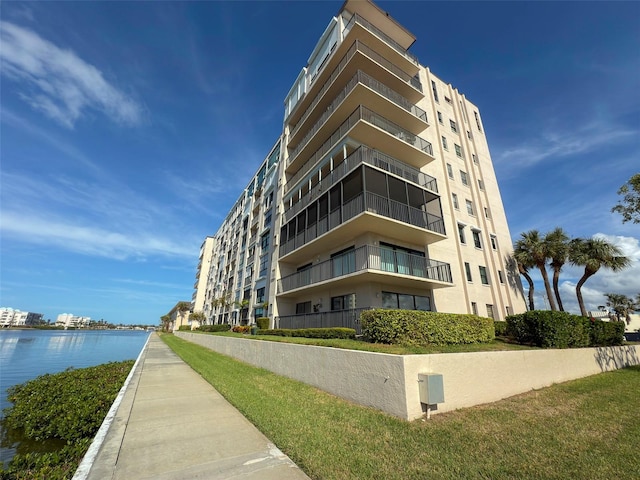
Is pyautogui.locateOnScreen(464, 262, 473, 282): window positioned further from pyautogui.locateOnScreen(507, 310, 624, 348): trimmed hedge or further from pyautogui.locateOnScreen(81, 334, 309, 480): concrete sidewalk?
pyautogui.locateOnScreen(81, 334, 309, 480): concrete sidewalk

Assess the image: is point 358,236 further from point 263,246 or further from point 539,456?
point 263,246

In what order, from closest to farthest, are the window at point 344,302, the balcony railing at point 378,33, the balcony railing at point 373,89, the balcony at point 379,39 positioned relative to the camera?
the window at point 344,302, the balcony railing at point 373,89, the balcony at point 379,39, the balcony railing at point 378,33

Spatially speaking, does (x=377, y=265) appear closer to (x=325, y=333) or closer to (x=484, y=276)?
(x=325, y=333)

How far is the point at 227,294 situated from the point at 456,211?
3200 centimetres

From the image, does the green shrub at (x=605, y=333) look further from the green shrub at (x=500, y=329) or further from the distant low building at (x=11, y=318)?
the distant low building at (x=11, y=318)

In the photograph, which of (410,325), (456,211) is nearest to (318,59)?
(456,211)

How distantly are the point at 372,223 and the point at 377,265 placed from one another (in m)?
2.40

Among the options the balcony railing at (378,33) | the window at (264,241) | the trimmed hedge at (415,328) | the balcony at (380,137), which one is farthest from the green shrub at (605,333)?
the window at (264,241)

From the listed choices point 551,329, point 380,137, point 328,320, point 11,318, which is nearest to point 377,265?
point 328,320

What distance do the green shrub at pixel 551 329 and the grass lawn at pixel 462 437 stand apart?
3.50 meters

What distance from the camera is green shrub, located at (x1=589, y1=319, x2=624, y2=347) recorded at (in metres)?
13.5

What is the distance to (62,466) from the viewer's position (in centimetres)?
464

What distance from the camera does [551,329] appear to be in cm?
1143

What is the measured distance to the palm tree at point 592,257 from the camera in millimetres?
22719
